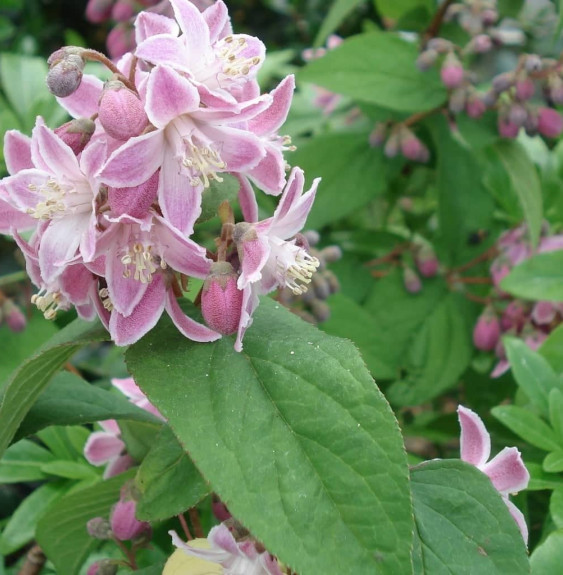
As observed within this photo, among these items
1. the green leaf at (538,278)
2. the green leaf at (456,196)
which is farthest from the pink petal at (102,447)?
the green leaf at (456,196)

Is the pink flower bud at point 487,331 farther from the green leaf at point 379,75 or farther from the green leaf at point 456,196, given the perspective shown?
the green leaf at point 379,75

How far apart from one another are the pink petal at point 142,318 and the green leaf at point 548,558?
463 millimetres

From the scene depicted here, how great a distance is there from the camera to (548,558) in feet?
2.79

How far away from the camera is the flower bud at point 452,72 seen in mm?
1666

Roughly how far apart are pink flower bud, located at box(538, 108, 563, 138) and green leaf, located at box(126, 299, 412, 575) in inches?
40.7

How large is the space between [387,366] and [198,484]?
868mm

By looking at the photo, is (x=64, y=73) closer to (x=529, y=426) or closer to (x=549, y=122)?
(x=529, y=426)

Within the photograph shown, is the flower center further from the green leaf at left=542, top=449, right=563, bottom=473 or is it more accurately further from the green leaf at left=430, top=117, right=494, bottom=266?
the green leaf at left=430, top=117, right=494, bottom=266

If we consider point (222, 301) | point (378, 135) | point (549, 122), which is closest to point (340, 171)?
point (378, 135)

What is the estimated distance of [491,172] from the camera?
1928mm

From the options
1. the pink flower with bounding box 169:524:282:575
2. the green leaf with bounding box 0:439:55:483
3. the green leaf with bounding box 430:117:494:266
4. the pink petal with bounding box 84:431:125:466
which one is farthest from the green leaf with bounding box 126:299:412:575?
the green leaf with bounding box 430:117:494:266

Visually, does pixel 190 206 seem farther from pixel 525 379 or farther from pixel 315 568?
pixel 525 379

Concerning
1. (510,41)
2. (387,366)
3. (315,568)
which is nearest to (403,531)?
(315,568)

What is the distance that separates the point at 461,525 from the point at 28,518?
2.43 ft
